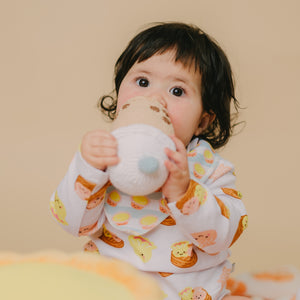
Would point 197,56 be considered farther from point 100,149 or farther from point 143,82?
point 100,149

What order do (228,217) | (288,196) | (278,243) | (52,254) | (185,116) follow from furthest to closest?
(288,196) → (278,243) → (185,116) → (228,217) → (52,254)

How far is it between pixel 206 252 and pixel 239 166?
108 centimetres

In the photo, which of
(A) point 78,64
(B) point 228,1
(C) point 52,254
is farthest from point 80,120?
(C) point 52,254

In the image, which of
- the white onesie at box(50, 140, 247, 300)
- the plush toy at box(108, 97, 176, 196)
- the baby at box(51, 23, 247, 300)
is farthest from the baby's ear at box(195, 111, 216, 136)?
the plush toy at box(108, 97, 176, 196)

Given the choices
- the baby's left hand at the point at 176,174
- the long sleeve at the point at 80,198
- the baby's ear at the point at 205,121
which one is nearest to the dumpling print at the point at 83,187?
the long sleeve at the point at 80,198

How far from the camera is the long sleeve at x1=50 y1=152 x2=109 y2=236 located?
3.33 feet

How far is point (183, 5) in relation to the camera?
2.21 m

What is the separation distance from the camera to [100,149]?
97cm

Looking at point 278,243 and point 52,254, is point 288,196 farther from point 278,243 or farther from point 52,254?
point 52,254

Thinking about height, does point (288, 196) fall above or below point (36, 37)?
below

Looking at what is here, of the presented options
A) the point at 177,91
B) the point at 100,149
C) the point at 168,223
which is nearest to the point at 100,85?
the point at 177,91

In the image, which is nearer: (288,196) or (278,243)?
(278,243)

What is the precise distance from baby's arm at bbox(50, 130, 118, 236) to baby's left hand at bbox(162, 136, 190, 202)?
10 cm

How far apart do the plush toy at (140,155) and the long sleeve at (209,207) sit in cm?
9
